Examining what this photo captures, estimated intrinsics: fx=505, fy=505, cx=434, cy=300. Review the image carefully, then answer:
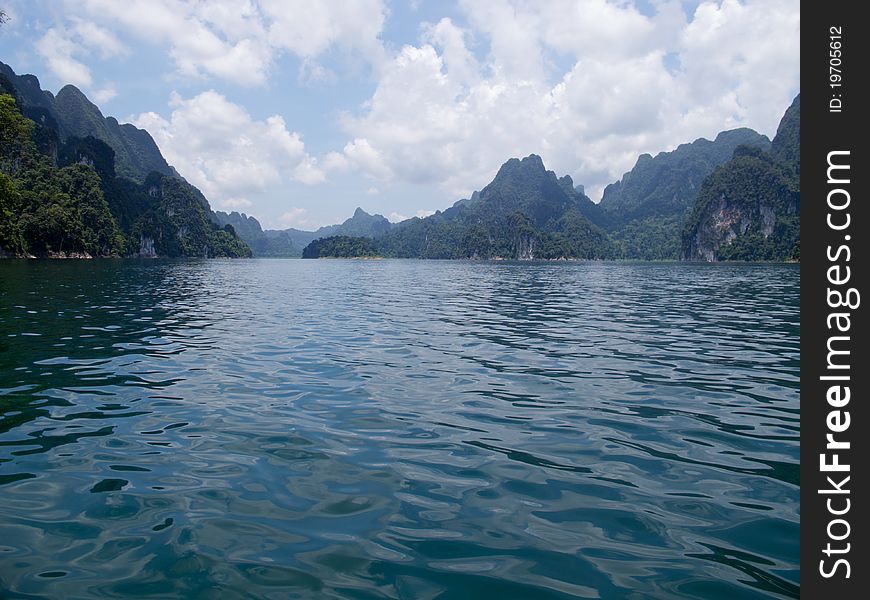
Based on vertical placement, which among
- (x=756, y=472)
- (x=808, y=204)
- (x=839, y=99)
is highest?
(x=839, y=99)

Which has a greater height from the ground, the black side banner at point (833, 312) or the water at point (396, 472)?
the black side banner at point (833, 312)

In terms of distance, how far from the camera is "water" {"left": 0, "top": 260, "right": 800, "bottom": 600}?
15.3 ft

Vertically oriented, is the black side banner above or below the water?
above

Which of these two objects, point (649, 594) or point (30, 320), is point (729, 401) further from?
point (30, 320)

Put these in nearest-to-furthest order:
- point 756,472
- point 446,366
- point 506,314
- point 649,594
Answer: point 649,594 < point 756,472 < point 446,366 < point 506,314

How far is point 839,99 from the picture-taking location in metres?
6.18

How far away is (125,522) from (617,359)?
12962 mm

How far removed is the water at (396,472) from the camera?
4.65 m

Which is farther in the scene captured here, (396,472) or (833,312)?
(396,472)

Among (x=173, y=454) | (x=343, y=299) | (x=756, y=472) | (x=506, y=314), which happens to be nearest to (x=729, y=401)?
(x=756, y=472)

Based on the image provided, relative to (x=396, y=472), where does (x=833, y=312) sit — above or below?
above

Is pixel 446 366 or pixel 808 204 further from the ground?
pixel 808 204

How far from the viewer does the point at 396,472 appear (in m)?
6.95

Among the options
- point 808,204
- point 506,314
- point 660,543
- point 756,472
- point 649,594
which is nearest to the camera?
point 649,594
